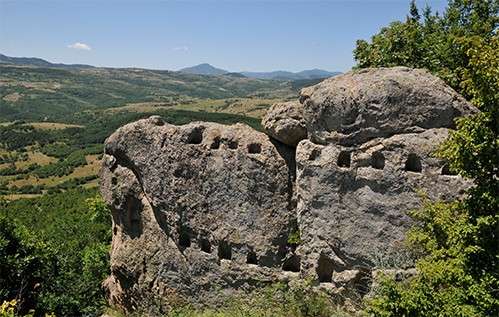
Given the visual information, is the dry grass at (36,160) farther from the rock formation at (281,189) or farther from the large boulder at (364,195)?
the large boulder at (364,195)

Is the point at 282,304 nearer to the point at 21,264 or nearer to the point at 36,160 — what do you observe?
the point at 21,264

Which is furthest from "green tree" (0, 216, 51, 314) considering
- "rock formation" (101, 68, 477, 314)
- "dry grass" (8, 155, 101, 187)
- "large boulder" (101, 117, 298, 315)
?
"dry grass" (8, 155, 101, 187)

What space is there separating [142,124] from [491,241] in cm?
1553

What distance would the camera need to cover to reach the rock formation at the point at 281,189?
17578mm

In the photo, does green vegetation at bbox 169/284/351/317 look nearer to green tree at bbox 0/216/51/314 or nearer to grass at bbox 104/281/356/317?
grass at bbox 104/281/356/317

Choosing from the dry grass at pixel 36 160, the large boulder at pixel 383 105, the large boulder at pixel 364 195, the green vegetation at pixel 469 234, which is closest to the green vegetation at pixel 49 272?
the large boulder at pixel 364 195

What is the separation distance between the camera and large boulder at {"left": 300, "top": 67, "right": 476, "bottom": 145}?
17406 millimetres

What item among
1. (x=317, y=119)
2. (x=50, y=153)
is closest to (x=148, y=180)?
(x=317, y=119)

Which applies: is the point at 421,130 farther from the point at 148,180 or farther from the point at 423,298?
Result: the point at 148,180

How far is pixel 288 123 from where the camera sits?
20.4m

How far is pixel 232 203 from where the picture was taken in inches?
823

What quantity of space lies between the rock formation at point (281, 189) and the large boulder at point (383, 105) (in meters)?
0.04

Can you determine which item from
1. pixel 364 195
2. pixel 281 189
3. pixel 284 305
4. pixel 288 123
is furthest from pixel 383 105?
pixel 284 305

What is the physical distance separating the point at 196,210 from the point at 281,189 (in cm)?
386
